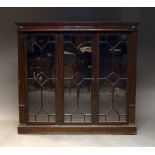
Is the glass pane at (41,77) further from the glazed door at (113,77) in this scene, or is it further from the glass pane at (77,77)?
the glazed door at (113,77)

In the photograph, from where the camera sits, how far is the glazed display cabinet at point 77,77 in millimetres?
3576

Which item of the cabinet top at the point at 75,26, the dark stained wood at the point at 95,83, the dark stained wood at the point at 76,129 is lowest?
the dark stained wood at the point at 76,129

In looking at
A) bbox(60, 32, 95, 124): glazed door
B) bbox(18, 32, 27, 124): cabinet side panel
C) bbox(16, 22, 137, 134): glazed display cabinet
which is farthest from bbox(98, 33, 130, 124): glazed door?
bbox(18, 32, 27, 124): cabinet side panel

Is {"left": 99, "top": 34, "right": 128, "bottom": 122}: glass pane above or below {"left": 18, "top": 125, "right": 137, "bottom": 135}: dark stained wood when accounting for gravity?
above

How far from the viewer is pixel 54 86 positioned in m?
3.68

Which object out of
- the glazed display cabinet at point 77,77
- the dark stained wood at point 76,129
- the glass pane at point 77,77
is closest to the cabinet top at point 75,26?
the glazed display cabinet at point 77,77

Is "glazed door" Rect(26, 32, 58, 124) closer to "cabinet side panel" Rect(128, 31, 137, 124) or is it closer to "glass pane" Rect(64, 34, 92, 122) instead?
"glass pane" Rect(64, 34, 92, 122)

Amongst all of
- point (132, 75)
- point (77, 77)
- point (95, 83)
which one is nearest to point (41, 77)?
point (77, 77)

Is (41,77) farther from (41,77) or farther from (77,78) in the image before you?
(77,78)

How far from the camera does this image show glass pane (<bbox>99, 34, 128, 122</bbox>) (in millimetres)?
3607

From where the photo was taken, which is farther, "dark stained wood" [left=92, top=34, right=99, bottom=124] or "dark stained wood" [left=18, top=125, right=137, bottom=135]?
"dark stained wood" [left=18, top=125, right=137, bottom=135]

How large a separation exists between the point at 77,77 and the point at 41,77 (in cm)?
42

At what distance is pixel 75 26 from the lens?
3.54 m
